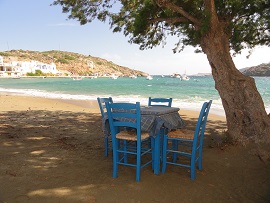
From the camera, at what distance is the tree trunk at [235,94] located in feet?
15.7

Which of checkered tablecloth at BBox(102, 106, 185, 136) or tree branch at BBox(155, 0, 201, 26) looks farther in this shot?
tree branch at BBox(155, 0, 201, 26)

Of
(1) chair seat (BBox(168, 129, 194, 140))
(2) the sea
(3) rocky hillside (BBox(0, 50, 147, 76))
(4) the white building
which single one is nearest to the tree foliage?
(1) chair seat (BBox(168, 129, 194, 140))

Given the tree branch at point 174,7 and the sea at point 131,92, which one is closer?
the tree branch at point 174,7

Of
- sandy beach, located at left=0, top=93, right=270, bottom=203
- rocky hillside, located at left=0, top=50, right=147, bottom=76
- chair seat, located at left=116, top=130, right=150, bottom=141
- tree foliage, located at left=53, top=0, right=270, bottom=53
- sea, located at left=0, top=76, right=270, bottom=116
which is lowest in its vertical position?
sea, located at left=0, top=76, right=270, bottom=116

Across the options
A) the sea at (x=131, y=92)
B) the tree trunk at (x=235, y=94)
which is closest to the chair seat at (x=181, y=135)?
the tree trunk at (x=235, y=94)

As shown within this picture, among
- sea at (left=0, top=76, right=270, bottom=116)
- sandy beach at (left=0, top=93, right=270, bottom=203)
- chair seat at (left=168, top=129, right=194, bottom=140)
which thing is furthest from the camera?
sea at (left=0, top=76, right=270, bottom=116)

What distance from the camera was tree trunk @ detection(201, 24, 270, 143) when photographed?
478 cm

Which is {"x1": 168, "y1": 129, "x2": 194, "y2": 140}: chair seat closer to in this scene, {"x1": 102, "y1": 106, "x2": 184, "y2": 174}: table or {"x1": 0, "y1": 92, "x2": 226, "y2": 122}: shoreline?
{"x1": 102, "y1": 106, "x2": 184, "y2": 174}: table

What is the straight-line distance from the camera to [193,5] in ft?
18.1

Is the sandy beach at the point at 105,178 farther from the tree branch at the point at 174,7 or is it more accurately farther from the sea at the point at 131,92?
the sea at the point at 131,92

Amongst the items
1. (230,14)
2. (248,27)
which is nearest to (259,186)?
(230,14)

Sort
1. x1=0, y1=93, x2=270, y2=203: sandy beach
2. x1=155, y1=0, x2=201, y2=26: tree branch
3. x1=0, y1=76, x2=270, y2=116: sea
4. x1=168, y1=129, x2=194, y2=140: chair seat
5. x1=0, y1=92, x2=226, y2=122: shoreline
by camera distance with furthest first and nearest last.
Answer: x1=0, y1=76, x2=270, y2=116: sea
x1=0, y1=92, x2=226, y2=122: shoreline
x1=155, y1=0, x2=201, y2=26: tree branch
x1=168, y1=129, x2=194, y2=140: chair seat
x1=0, y1=93, x2=270, y2=203: sandy beach

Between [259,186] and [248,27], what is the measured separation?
14.1 ft

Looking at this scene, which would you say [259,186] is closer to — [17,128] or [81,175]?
[81,175]
